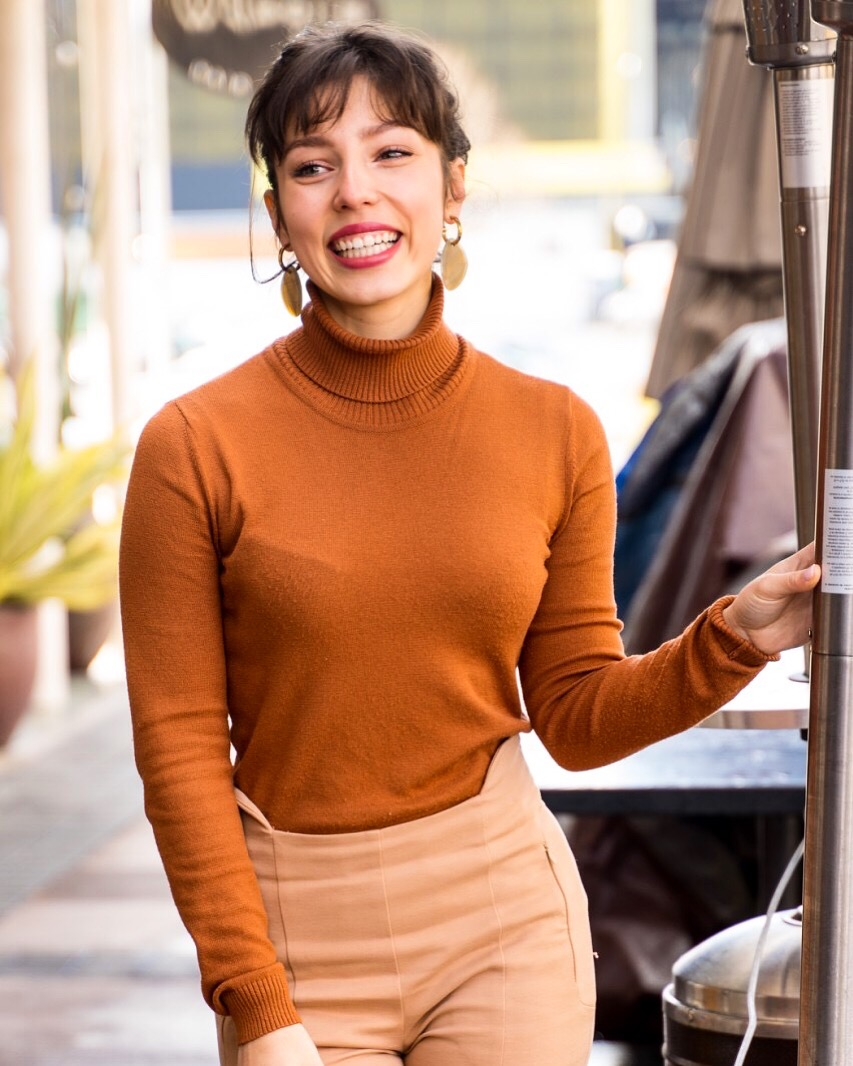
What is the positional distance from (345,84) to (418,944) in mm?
719

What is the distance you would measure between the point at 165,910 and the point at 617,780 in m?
2.22

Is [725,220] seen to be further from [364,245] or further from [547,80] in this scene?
[547,80]

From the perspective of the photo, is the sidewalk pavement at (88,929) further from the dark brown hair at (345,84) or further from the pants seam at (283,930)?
the dark brown hair at (345,84)

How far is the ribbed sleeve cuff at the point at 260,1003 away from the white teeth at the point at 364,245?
588mm

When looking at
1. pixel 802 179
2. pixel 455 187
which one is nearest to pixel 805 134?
pixel 802 179

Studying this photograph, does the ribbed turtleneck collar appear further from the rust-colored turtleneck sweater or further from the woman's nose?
the woman's nose

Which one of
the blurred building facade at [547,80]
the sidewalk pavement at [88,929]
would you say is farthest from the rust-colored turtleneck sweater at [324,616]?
the blurred building facade at [547,80]

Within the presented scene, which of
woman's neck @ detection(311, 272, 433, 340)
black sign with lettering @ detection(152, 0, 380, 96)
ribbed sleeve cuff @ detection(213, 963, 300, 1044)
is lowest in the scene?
ribbed sleeve cuff @ detection(213, 963, 300, 1044)

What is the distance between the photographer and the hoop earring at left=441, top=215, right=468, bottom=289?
157 cm

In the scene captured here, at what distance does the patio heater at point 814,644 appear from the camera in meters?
1.13

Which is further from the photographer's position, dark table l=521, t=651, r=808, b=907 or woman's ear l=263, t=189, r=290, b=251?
dark table l=521, t=651, r=808, b=907

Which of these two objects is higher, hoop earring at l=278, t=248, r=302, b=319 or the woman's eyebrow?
the woman's eyebrow

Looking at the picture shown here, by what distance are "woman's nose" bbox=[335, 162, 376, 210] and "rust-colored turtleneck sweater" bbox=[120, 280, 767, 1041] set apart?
0.36ft

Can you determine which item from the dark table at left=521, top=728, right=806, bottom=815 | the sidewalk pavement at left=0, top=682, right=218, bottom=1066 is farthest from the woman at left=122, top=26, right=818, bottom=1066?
the sidewalk pavement at left=0, top=682, right=218, bottom=1066
